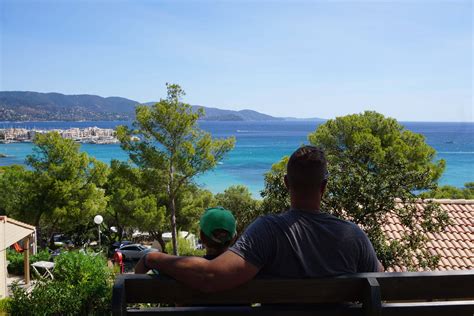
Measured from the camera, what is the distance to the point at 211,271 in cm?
164

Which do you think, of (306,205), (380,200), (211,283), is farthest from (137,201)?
(211,283)

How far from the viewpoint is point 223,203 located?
32906 millimetres

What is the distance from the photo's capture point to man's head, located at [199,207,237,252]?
1993mm

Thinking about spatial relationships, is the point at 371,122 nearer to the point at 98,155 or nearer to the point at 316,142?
the point at 316,142

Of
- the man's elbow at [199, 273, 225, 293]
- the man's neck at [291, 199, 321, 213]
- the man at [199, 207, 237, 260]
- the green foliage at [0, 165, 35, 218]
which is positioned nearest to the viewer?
the man's elbow at [199, 273, 225, 293]

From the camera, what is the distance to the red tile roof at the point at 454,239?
352 inches

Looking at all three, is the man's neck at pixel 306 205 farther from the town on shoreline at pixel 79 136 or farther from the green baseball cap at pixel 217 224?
the town on shoreline at pixel 79 136

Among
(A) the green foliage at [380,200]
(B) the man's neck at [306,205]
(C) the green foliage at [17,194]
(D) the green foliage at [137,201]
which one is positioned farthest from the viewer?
(C) the green foliage at [17,194]

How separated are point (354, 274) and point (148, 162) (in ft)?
64.0

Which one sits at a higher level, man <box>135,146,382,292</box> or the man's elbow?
man <box>135,146,382,292</box>

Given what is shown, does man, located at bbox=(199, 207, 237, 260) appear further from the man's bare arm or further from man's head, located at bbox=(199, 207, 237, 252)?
the man's bare arm

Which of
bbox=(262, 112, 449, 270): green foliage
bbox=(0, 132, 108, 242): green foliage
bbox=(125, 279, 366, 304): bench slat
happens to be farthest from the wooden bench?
bbox=(0, 132, 108, 242): green foliage

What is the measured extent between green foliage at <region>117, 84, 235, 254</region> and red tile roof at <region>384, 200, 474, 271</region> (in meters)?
11.8

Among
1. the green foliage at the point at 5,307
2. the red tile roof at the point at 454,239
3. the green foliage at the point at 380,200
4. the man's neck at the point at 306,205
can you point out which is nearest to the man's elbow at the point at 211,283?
the man's neck at the point at 306,205
